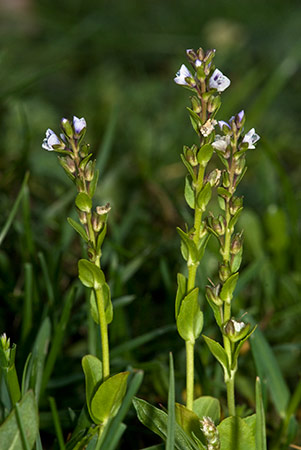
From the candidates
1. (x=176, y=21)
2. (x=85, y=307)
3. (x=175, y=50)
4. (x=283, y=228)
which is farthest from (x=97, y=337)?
(x=176, y=21)

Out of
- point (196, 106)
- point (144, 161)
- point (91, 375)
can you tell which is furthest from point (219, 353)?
point (144, 161)

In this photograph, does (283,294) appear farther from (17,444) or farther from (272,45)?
(272,45)

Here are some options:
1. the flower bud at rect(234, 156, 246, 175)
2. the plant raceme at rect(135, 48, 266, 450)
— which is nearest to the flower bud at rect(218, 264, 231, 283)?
the plant raceme at rect(135, 48, 266, 450)

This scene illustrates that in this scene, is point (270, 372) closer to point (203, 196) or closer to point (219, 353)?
point (219, 353)

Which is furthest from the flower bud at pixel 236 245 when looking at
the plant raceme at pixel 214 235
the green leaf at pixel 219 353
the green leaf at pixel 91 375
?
the green leaf at pixel 91 375

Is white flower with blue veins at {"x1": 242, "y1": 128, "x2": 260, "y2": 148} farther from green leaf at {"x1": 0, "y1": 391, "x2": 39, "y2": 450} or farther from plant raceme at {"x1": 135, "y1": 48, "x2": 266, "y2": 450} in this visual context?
green leaf at {"x1": 0, "y1": 391, "x2": 39, "y2": 450}
